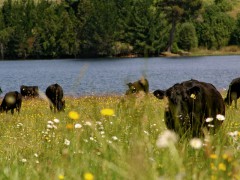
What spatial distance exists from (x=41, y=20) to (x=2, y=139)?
127207 millimetres

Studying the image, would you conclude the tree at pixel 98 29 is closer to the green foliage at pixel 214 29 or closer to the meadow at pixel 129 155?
the green foliage at pixel 214 29

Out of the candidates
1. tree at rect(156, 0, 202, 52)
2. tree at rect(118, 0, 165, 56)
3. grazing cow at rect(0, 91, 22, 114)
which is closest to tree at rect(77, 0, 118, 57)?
tree at rect(118, 0, 165, 56)

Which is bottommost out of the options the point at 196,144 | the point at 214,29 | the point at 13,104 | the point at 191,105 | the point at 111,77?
the point at 111,77

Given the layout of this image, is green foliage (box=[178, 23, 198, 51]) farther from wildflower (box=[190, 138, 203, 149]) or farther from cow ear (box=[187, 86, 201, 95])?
wildflower (box=[190, 138, 203, 149])

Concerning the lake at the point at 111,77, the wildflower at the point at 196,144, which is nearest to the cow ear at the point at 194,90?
the wildflower at the point at 196,144

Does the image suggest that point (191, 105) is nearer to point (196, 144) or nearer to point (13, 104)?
point (196, 144)

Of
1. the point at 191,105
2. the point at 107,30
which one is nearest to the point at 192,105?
the point at 191,105

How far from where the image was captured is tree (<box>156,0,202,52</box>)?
131575mm

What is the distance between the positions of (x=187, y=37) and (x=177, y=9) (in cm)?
684

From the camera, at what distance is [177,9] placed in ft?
428

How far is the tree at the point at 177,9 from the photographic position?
131575 millimetres

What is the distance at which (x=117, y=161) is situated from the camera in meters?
4.93

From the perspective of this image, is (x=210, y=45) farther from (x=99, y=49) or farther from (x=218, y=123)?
(x=218, y=123)

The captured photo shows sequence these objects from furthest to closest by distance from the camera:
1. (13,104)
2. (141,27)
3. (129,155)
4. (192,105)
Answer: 1. (141,27)
2. (13,104)
3. (192,105)
4. (129,155)
